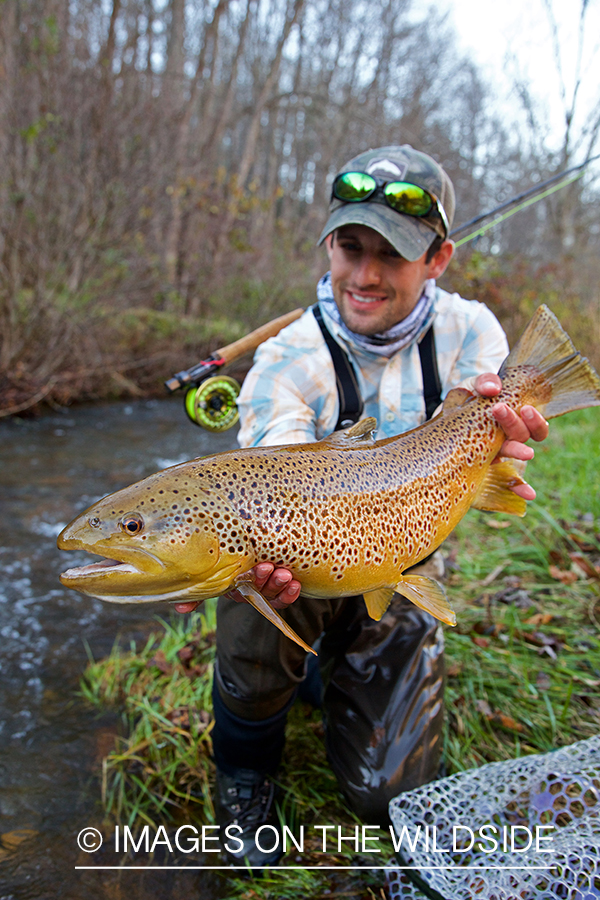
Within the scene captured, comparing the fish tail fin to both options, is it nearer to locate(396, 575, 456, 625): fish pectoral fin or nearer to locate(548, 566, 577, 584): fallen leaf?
locate(396, 575, 456, 625): fish pectoral fin

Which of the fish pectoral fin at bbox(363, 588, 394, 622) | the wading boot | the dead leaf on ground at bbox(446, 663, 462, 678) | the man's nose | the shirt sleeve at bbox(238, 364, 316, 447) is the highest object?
the man's nose

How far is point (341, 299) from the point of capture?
267 centimetres

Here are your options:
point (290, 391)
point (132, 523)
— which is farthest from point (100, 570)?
point (290, 391)

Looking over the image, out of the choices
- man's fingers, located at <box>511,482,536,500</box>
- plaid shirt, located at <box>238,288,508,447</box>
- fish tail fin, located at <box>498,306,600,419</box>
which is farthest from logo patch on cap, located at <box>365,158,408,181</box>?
man's fingers, located at <box>511,482,536,500</box>

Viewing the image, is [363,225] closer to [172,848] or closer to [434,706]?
[434,706]

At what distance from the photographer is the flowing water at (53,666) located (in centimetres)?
228

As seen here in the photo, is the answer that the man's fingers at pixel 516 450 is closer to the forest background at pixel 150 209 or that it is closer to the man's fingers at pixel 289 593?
the man's fingers at pixel 289 593

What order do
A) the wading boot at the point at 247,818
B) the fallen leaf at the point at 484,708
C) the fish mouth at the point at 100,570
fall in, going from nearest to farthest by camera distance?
1. the fish mouth at the point at 100,570
2. the wading boot at the point at 247,818
3. the fallen leaf at the point at 484,708

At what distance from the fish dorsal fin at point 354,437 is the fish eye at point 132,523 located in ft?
2.22

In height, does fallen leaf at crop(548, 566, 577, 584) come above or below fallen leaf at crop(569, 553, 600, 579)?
below

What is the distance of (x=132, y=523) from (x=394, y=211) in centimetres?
176

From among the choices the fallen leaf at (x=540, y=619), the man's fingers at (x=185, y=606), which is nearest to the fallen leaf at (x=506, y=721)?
the fallen leaf at (x=540, y=619)

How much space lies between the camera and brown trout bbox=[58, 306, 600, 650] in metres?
1.58

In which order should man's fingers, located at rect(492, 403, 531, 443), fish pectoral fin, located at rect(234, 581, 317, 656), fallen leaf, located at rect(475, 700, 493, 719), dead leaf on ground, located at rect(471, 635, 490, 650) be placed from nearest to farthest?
fish pectoral fin, located at rect(234, 581, 317, 656)
man's fingers, located at rect(492, 403, 531, 443)
fallen leaf, located at rect(475, 700, 493, 719)
dead leaf on ground, located at rect(471, 635, 490, 650)
